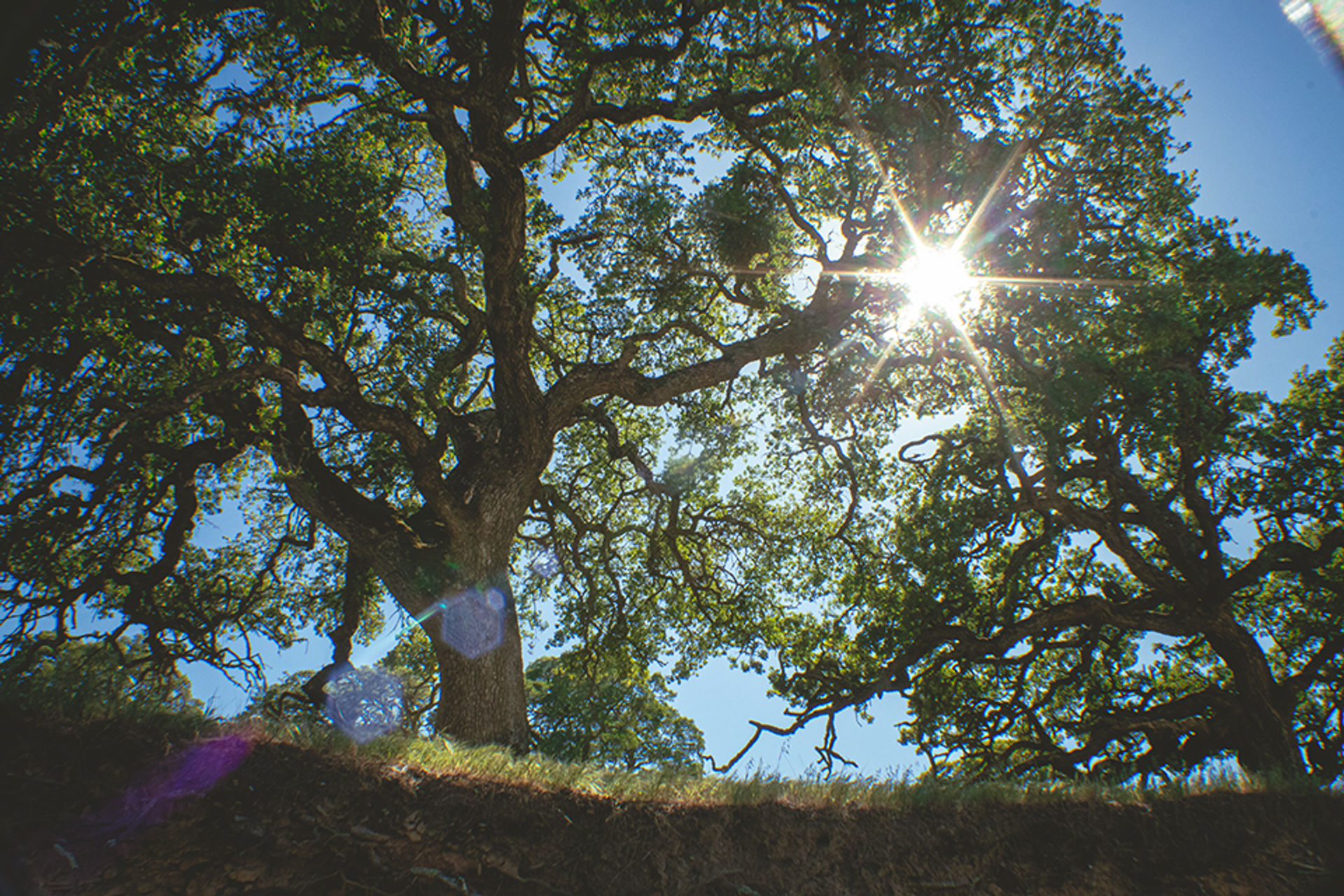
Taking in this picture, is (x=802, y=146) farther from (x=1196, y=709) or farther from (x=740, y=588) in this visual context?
(x=1196, y=709)

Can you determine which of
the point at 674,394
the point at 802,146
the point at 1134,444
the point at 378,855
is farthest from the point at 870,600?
the point at 378,855

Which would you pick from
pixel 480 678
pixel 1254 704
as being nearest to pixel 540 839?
pixel 480 678

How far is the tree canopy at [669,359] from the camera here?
6.68 metres

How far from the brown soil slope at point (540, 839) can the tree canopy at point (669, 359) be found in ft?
12.0

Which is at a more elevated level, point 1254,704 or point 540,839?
point 1254,704

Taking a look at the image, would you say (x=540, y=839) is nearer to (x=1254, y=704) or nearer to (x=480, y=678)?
(x=480, y=678)

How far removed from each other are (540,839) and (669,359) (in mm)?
9046

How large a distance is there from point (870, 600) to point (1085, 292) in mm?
6525

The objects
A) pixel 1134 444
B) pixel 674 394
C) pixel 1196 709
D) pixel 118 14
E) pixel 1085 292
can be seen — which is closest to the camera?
pixel 118 14

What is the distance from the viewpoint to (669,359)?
11156 mm

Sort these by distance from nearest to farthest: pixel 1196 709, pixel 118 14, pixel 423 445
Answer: pixel 118 14, pixel 423 445, pixel 1196 709

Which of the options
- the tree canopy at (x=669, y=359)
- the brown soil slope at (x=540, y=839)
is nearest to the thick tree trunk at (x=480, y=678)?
the tree canopy at (x=669, y=359)

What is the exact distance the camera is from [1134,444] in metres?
9.24

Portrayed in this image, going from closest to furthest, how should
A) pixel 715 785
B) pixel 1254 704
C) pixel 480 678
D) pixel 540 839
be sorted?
1. pixel 540 839
2. pixel 715 785
3. pixel 480 678
4. pixel 1254 704
